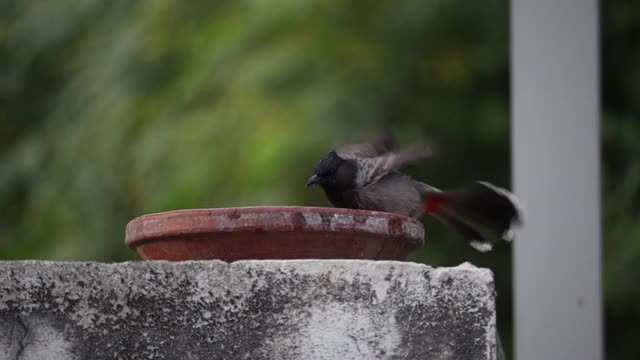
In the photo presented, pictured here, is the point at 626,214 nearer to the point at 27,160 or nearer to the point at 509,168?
the point at 509,168

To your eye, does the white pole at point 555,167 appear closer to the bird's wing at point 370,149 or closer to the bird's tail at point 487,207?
the bird's tail at point 487,207

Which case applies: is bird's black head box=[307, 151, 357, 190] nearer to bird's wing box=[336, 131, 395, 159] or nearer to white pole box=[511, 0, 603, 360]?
bird's wing box=[336, 131, 395, 159]

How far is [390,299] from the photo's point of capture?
8.21 feet

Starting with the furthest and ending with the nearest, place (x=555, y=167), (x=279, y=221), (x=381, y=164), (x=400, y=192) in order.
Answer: (x=555, y=167) < (x=400, y=192) < (x=381, y=164) < (x=279, y=221)

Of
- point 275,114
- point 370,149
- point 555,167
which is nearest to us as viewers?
point 370,149

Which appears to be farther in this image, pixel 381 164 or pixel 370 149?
pixel 370 149

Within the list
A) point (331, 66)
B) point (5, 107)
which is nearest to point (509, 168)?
point (331, 66)

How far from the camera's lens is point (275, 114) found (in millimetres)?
6238

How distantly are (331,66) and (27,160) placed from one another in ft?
7.07

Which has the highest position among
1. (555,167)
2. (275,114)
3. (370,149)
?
(275,114)

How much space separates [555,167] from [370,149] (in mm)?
1506

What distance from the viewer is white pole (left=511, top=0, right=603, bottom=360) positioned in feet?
17.9

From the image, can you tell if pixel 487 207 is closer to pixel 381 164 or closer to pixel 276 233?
pixel 381 164

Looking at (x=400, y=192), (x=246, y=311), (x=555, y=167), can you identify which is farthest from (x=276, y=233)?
(x=555, y=167)
